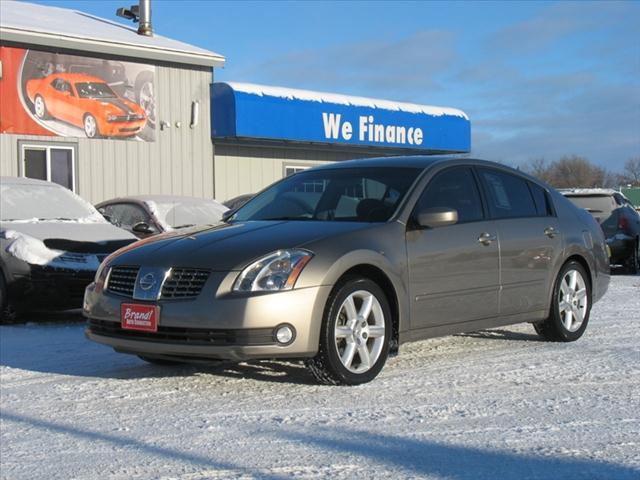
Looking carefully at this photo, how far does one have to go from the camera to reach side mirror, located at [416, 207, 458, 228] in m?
5.95

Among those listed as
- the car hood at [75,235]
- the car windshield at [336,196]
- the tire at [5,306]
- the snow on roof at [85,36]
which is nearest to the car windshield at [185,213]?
the car hood at [75,235]

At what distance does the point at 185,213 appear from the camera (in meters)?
12.2

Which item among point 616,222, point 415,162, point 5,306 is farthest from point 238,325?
point 616,222

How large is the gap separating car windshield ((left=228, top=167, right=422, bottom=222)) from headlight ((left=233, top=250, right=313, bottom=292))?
Result: 88 cm

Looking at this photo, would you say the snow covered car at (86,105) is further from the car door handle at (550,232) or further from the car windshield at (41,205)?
the car door handle at (550,232)

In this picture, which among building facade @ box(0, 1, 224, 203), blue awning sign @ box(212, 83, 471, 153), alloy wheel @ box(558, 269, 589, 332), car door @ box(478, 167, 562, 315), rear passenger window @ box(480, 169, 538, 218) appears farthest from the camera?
blue awning sign @ box(212, 83, 471, 153)

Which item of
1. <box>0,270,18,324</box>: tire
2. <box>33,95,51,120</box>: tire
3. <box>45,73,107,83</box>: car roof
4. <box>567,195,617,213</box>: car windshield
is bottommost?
<box>0,270,18,324</box>: tire

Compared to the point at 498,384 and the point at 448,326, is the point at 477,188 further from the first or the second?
the point at 498,384

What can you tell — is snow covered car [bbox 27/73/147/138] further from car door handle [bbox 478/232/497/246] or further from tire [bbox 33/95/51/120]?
car door handle [bbox 478/232/497/246]

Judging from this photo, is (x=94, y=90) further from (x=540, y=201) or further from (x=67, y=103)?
(x=540, y=201)

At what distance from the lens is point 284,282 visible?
5.26m

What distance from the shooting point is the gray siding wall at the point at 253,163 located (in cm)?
1994

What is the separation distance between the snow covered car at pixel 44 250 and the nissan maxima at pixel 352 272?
2850 millimetres

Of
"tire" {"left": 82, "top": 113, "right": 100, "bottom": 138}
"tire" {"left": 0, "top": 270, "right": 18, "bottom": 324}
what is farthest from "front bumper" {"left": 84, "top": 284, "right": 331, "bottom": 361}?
"tire" {"left": 82, "top": 113, "right": 100, "bottom": 138}
